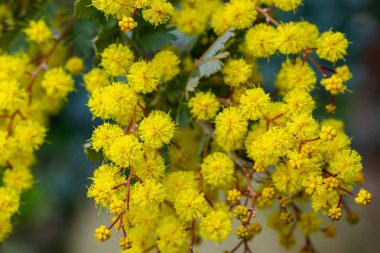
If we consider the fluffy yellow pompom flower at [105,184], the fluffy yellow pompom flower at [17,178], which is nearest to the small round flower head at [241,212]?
the fluffy yellow pompom flower at [105,184]

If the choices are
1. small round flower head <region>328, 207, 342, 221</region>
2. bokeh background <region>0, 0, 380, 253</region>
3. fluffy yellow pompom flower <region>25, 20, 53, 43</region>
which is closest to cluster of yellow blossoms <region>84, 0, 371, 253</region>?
small round flower head <region>328, 207, 342, 221</region>

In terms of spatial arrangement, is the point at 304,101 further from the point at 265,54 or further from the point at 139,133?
the point at 139,133

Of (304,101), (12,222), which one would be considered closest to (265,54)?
(304,101)

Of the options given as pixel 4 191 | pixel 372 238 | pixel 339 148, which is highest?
pixel 339 148

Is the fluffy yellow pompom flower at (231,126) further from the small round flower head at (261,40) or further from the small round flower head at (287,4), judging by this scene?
the small round flower head at (287,4)

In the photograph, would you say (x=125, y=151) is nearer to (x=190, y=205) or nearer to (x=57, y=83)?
(x=190, y=205)

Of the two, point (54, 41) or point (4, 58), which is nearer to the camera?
point (4, 58)

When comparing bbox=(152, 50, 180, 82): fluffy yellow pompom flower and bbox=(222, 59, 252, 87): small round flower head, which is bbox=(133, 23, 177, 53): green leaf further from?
bbox=(222, 59, 252, 87): small round flower head
